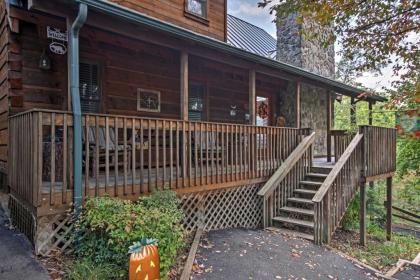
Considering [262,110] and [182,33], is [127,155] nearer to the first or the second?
[182,33]

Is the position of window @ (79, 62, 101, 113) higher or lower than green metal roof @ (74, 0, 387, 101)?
lower

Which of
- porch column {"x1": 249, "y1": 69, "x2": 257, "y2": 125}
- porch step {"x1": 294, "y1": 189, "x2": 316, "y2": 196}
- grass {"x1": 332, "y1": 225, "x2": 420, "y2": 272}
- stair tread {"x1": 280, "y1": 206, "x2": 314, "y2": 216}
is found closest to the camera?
grass {"x1": 332, "y1": 225, "x2": 420, "y2": 272}

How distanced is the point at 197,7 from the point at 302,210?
6049mm

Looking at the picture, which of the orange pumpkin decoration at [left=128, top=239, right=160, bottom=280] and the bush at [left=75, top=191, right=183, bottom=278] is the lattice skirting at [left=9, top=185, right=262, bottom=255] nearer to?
the bush at [left=75, top=191, right=183, bottom=278]

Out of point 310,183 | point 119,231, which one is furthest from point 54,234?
point 310,183

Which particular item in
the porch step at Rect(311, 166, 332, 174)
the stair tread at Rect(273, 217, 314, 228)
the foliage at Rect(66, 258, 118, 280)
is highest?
the porch step at Rect(311, 166, 332, 174)

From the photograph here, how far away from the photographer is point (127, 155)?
17.5 feet

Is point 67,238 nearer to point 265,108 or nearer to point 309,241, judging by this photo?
point 309,241

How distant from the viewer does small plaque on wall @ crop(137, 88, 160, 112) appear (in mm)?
7387

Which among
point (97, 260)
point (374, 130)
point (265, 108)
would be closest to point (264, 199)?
point (374, 130)

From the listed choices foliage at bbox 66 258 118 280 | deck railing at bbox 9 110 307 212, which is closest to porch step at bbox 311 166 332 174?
deck railing at bbox 9 110 307 212

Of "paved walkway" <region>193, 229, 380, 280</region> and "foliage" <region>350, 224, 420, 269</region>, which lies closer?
"paved walkway" <region>193, 229, 380, 280</region>

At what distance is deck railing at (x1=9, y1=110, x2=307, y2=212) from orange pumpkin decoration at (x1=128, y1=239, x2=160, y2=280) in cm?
129

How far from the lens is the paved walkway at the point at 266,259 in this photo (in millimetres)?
4316
